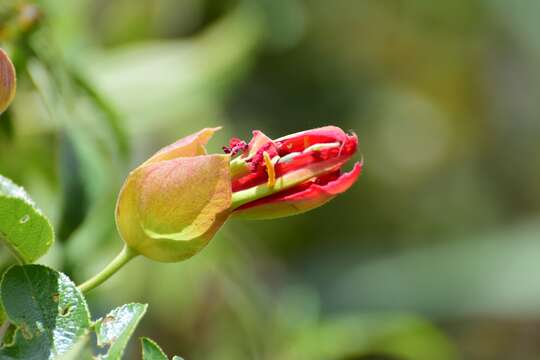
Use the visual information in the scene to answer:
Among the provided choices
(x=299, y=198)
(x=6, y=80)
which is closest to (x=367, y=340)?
(x=299, y=198)

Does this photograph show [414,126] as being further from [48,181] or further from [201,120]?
[48,181]

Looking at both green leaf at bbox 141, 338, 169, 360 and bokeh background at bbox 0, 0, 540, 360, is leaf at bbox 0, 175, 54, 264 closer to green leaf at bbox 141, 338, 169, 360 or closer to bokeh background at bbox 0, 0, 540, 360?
green leaf at bbox 141, 338, 169, 360

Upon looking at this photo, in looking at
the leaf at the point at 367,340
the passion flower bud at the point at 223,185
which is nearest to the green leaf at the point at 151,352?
the passion flower bud at the point at 223,185

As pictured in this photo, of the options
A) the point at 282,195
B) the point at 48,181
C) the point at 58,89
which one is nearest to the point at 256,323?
the point at 48,181

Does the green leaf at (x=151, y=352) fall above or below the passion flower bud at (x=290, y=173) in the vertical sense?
below

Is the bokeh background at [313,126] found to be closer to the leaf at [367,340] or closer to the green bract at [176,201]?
the leaf at [367,340]

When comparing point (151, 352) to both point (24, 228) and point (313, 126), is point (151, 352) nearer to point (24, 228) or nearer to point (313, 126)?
point (24, 228)
